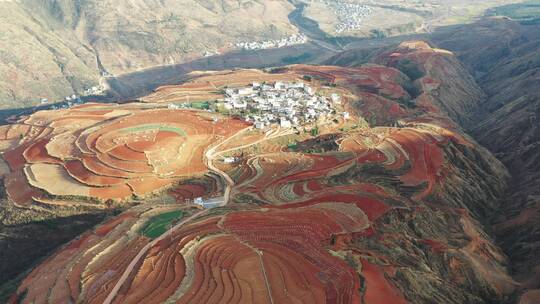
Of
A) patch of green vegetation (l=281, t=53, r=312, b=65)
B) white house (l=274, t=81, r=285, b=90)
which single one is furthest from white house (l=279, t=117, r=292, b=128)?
patch of green vegetation (l=281, t=53, r=312, b=65)

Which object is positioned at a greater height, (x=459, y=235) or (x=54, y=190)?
(x=54, y=190)

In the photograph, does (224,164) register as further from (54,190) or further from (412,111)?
(412,111)

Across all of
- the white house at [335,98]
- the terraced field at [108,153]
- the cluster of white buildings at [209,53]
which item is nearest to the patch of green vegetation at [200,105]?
the terraced field at [108,153]

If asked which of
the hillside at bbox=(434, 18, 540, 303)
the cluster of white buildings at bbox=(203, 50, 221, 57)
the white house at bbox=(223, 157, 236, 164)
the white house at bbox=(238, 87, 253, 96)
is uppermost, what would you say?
the white house at bbox=(238, 87, 253, 96)

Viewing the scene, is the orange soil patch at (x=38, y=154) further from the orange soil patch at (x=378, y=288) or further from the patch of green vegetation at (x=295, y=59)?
the patch of green vegetation at (x=295, y=59)

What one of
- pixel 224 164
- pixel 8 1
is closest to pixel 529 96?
pixel 224 164

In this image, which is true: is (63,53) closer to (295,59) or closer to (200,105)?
(295,59)

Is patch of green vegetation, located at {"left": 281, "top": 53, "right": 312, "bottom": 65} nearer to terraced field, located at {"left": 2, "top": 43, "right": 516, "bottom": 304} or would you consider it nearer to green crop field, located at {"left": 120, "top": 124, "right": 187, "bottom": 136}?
terraced field, located at {"left": 2, "top": 43, "right": 516, "bottom": 304}
